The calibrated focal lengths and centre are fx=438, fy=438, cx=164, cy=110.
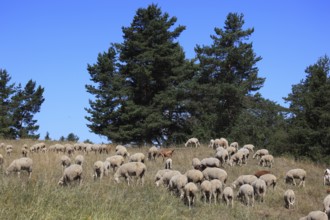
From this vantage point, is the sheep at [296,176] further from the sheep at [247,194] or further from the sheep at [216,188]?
the sheep at [216,188]

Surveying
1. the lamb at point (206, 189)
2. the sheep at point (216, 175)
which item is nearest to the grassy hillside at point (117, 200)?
the lamb at point (206, 189)

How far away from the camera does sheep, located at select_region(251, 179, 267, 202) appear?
15333 millimetres

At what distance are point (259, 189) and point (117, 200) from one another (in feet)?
20.6

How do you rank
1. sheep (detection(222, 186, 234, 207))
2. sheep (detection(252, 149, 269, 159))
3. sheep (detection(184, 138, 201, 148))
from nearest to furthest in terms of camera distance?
1. sheep (detection(222, 186, 234, 207))
2. sheep (detection(252, 149, 269, 159))
3. sheep (detection(184, 138, 201, 148))

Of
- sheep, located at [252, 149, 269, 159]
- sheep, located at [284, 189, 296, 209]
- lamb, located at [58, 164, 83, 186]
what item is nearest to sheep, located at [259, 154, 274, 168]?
sheep, located at [252, 149, 269, 159]

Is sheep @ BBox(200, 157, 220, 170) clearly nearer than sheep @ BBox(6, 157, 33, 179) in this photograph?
No

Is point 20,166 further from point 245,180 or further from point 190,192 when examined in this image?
point 245,180

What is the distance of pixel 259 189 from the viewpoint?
15.3m

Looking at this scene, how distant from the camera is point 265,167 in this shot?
72.0 ft

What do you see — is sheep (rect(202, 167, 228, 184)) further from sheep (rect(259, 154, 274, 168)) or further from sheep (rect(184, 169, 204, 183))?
sheep (rect(259, 154, 274, 168))

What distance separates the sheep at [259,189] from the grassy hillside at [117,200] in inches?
11.6

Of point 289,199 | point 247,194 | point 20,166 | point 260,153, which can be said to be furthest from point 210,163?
point 20,166

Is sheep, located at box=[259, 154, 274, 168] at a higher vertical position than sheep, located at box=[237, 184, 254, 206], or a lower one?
higher

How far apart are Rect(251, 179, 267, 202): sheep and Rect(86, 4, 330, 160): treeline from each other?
2325 cm
